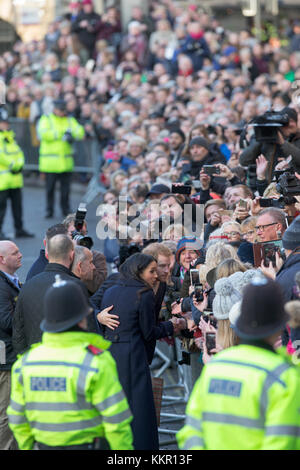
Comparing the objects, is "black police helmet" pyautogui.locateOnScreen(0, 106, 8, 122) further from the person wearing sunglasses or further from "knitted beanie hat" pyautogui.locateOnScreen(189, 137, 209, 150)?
the person wearing sunglasses

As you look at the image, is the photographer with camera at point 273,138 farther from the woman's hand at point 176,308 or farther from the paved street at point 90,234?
the paved street at point 90,234

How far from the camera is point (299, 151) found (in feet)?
28.1

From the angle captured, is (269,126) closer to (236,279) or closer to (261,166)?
(261,166)

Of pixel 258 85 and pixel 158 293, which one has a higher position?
pixel 258 85

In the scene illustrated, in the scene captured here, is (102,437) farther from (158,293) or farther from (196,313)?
(158,293)

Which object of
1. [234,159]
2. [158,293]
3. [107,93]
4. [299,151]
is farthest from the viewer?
[107,93]

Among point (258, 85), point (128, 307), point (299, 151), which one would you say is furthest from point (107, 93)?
point (128, 307)

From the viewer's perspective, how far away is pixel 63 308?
469cm

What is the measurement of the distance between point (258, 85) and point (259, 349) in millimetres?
12167

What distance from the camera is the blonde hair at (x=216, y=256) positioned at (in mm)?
6887

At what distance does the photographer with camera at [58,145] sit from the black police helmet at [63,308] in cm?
1253

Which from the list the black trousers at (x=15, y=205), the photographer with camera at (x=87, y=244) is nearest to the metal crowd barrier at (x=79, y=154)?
the black trousers at (x=15, y=205)
